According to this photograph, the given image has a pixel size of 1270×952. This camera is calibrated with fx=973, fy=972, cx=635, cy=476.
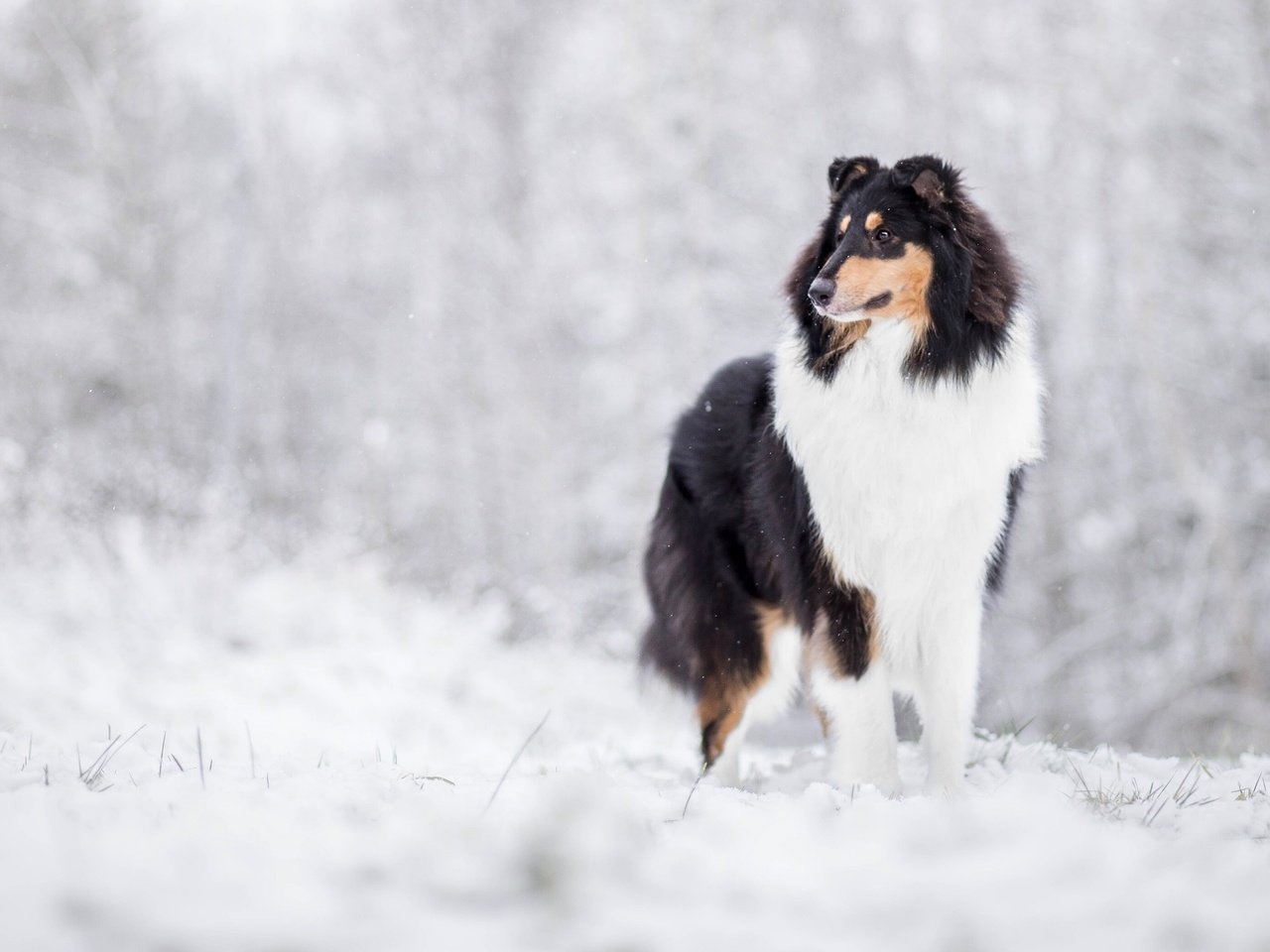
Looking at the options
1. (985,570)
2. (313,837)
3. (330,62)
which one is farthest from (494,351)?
(313,837)

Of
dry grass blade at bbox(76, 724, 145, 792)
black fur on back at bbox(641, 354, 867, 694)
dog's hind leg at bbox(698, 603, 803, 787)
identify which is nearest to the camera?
dry grass blade at bbox(76, 724, 145, 792)

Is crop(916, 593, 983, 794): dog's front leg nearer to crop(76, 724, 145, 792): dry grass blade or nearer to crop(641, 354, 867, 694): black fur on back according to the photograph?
crop(641, 354, 867, 694): black fur on back

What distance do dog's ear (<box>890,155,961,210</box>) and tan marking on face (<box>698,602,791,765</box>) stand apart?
168cm

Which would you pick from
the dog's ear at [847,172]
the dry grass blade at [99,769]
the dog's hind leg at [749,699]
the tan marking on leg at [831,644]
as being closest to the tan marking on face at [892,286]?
the dog's ear at [847,172]

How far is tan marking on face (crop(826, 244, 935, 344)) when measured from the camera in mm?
3193

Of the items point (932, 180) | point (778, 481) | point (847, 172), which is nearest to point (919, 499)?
point (778, 481)

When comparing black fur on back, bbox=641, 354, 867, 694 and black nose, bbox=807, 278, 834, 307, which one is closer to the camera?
black nose, bbox=807, 278, 834, 307

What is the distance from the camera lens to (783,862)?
166 centimetres

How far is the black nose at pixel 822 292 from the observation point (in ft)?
10.4

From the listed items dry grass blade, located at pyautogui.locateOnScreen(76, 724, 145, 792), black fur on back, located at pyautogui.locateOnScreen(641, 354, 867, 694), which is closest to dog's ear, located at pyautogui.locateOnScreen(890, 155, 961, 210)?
black fur on back, located at pyautogui.locateOnScreen(641, 354, 867, 694)

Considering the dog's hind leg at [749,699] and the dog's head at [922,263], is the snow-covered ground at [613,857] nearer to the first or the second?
the dog's hind leg at [749,699]

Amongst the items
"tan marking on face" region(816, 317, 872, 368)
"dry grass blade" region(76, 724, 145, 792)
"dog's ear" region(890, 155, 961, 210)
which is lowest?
"dry grass blade" region(76, 724, 145, 792)

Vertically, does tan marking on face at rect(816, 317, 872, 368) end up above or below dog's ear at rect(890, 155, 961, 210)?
below

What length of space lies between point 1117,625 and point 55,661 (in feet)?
28.0
